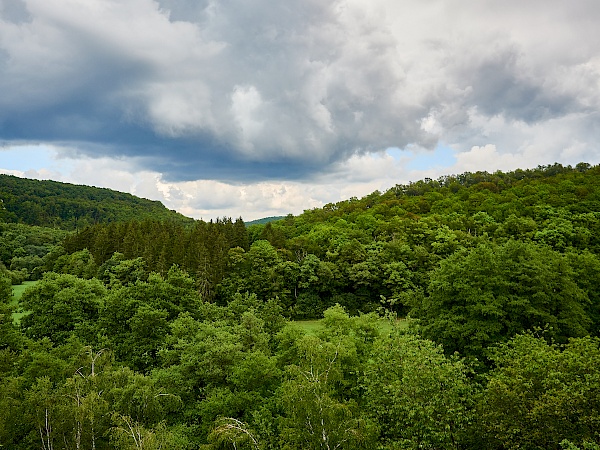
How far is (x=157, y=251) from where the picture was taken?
60500mm

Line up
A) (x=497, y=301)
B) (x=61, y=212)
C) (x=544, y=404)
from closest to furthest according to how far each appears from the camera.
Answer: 1. (x=544, y=404)
2. (x=497, y=301)
3. (x=61, y=212)

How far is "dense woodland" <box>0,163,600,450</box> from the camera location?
48.6 feet

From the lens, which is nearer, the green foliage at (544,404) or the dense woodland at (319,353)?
the green foliage at (544,404)

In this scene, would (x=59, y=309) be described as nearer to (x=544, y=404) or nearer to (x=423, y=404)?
(x=423, y=404)

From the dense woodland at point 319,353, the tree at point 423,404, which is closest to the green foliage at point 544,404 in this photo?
the dense woodland at point 319,353

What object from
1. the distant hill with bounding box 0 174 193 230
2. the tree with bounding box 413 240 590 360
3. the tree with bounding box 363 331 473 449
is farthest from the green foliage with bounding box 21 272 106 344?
the distant hill with bounding box 0 174 193 230

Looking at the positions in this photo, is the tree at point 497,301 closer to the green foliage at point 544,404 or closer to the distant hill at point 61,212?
the green foliage at point 544,404

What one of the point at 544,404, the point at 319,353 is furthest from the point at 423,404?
the point at 319,353

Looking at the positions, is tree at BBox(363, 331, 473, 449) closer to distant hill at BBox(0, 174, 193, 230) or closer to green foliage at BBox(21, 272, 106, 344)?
green foliage at BBox(21, 272, 106, 344)

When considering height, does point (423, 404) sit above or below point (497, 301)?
below

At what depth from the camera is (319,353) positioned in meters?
19.5

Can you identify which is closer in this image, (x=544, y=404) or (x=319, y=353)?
(x=544, y=404)

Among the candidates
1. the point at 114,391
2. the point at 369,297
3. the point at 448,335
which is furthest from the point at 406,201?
the point at 114,391

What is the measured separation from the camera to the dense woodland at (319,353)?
48.6 ft
